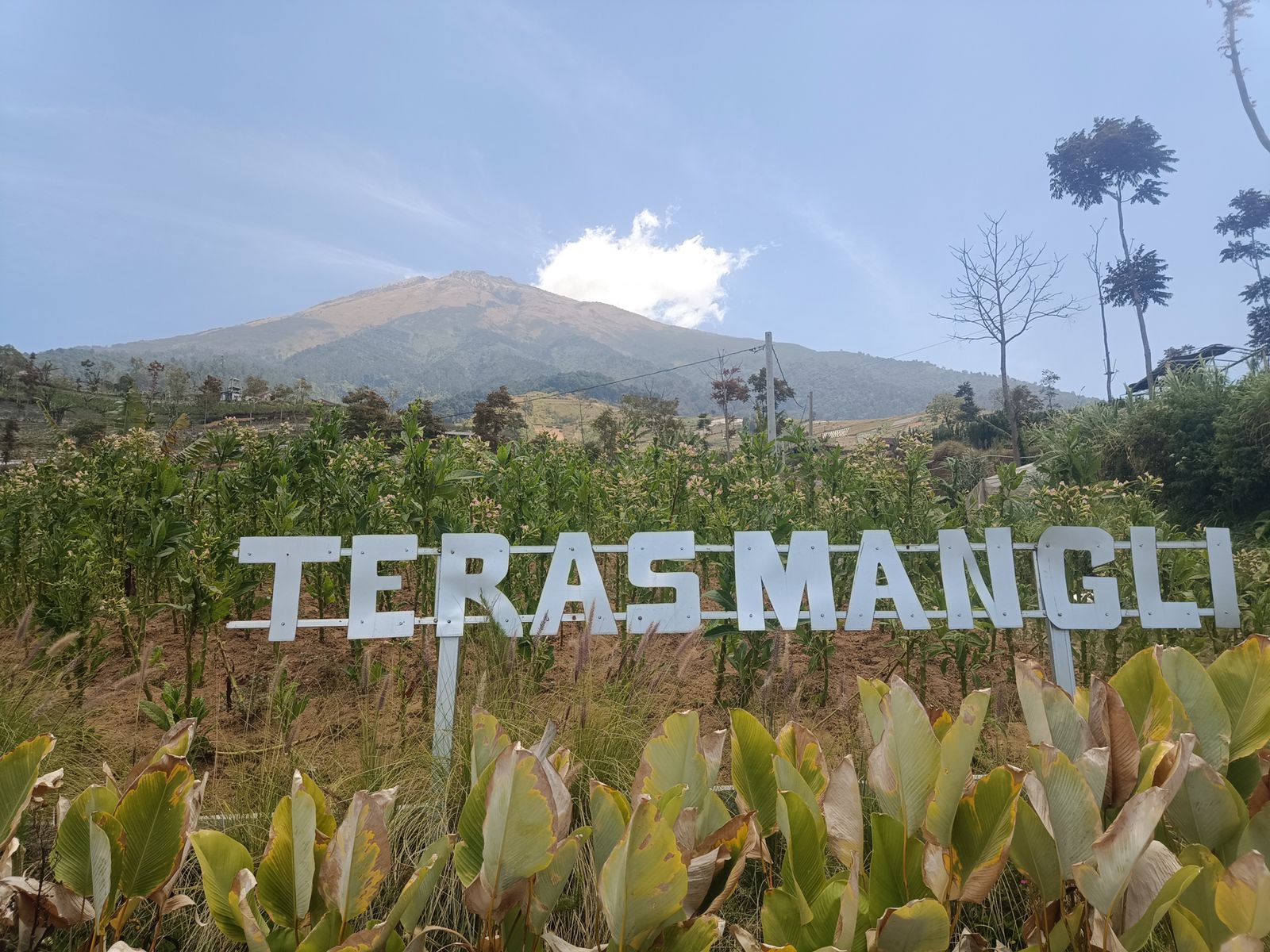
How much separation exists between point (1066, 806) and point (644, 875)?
22.8 inches

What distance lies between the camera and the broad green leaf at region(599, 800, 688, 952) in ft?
2.63

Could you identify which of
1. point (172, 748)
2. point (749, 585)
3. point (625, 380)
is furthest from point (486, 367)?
point (172, 748)

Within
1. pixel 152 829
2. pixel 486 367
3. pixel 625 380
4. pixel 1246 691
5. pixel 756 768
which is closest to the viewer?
pixel 152 829

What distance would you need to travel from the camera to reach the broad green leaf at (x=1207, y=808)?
1008 millimetres

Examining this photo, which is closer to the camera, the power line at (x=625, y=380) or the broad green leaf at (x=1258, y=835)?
the broad green leaf at (x=1258, y=835)

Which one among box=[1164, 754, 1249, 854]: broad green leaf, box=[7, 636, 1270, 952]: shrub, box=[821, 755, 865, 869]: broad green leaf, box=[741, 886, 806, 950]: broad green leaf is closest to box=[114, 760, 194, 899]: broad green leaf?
box=[7, 636, 1270, 952]: shrub

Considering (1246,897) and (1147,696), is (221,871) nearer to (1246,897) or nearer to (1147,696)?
(1246,897)

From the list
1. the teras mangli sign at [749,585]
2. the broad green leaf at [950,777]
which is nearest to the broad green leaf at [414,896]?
→ the broad green leaf at [950,777]

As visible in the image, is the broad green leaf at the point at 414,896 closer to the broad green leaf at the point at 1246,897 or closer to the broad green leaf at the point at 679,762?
the broad green leaf at the point at 679,762

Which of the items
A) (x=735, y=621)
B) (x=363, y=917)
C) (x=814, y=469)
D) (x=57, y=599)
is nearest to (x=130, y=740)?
(x=57, y=599)

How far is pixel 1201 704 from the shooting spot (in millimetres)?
1184

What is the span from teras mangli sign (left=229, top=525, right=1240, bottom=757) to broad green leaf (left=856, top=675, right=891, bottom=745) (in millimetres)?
1306

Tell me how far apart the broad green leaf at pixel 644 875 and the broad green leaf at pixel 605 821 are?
0.15 m

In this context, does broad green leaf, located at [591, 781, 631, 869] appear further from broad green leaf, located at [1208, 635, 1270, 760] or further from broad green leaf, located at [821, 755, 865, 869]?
broad green leaf, located at [1208, 635, 1270, 760]
